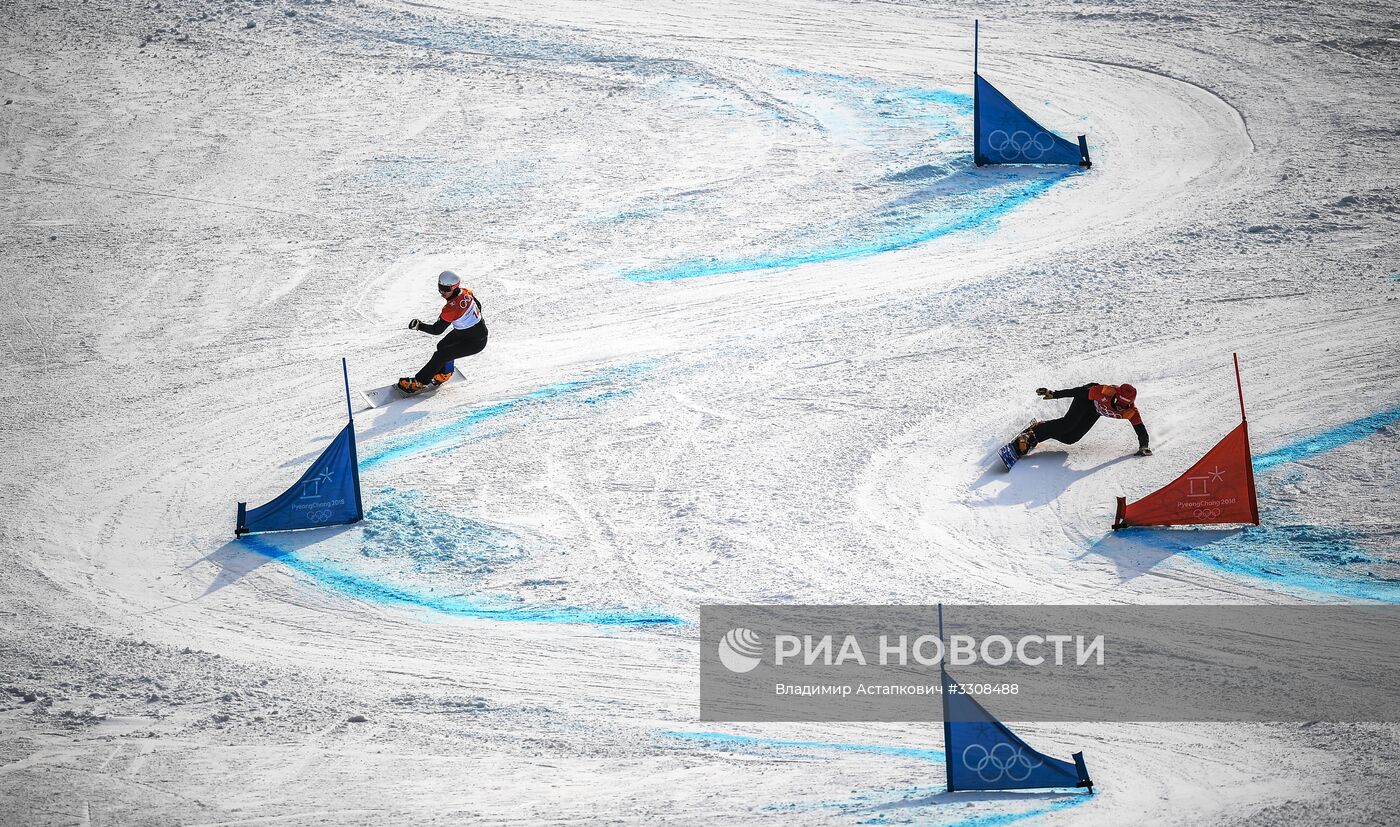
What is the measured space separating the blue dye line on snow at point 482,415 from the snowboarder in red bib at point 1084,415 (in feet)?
13.0

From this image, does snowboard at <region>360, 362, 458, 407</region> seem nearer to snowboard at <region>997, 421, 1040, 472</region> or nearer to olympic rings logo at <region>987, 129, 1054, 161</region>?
snowboard at <region>997, 421, 1040, 472</region>

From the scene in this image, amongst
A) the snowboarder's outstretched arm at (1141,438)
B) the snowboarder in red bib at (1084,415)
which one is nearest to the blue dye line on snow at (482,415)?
the snowboarder in red bib at (1084,415)

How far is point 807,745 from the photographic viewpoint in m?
8.37

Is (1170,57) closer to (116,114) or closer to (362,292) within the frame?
(362,292)

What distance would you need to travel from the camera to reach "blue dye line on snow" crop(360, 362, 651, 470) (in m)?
11.8

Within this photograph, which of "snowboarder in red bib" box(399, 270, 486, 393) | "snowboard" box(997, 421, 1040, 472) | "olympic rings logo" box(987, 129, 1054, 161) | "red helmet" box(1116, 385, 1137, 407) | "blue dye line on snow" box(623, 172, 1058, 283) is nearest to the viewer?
"red helmet" box(1116, 385, 1137, 407)

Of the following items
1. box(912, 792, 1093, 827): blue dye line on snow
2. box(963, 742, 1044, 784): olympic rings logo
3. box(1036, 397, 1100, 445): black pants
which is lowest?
box(912, 792, 1093, 827): blue dye line on snow

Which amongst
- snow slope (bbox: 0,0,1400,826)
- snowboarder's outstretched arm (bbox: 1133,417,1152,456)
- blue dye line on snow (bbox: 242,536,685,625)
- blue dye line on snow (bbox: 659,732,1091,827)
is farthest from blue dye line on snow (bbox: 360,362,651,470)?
snowboarder's outstretched arm (bbox: 1133,417,1152,456)

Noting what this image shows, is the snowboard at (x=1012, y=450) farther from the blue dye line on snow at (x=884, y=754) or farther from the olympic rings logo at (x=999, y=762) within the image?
the olympic rings logo at (x=999, y=762)

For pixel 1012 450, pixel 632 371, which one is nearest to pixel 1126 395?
pixel 1012 450

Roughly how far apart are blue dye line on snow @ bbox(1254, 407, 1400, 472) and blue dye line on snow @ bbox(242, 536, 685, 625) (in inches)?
222

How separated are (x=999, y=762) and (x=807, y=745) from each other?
133 cm

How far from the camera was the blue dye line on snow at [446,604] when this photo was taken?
9.71 metres

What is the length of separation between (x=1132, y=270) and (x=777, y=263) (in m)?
4.00
